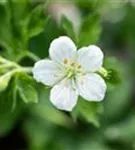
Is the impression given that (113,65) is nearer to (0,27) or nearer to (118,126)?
(0,27)

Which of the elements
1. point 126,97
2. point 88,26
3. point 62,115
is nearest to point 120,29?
point 126,97

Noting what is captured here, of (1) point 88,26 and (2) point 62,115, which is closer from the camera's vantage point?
(1) point 88,26

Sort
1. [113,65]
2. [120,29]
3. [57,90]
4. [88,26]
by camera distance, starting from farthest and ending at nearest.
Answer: [120,29]
[88,26]
[113,65]
[57,90]

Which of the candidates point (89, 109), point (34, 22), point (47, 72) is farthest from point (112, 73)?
point (34, 22)

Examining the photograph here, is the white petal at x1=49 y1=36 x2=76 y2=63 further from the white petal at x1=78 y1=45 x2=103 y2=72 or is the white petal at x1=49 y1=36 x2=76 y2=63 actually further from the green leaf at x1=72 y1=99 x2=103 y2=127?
the green leaf at x1=72 y1=99 x2=103 y2=127

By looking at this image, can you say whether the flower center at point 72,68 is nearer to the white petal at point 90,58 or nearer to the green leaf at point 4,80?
the white petal at point 90,58

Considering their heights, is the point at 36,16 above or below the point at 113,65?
above
